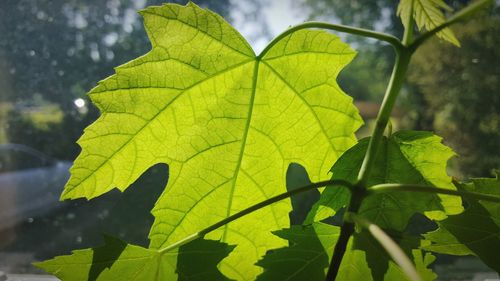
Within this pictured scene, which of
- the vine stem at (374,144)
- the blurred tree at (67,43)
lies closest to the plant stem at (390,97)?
the vine stem at (374,144)

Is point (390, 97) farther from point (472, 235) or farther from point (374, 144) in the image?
point (472, 235)

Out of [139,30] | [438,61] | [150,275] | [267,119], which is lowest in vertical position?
[150,275]

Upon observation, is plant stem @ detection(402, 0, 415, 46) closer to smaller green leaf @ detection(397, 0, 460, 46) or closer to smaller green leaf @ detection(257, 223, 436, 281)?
smaller green leaf @ detection(397, 0, 460, 46)

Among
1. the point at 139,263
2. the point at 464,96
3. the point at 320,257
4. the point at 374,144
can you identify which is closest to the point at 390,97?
the point at 374,144

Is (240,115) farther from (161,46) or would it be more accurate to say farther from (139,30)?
(139,30)

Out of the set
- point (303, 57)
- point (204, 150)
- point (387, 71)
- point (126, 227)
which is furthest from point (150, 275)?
point (387, 71)

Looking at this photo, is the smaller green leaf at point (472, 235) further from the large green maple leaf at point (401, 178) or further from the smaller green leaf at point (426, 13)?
the smaller green leaf at point (426, 13)
